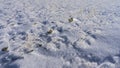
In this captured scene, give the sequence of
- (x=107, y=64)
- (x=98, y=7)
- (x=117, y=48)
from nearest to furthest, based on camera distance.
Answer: (x=107, y=64) → (x=117, y=48) → (x=98, y=7)

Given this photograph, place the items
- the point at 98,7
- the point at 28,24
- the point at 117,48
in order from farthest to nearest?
the point at 98,7 < the point at 28,24 < the point at 117,48

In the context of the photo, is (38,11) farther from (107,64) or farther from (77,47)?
(107,64)

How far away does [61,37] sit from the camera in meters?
4.80

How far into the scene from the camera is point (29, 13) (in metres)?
7.20

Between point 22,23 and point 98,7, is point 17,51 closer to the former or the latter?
point 22,23

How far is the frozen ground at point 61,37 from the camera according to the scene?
3820mm

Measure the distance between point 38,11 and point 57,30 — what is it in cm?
250

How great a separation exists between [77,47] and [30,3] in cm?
549

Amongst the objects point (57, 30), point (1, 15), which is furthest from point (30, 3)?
point (57, 30)

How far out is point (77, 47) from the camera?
4.28 meters

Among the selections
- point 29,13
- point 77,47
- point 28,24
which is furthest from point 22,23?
point 77,47

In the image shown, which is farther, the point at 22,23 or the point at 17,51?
the point at 22,23

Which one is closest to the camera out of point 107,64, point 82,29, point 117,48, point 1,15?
point 107,64

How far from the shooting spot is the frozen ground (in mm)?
3820
